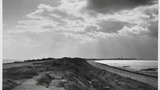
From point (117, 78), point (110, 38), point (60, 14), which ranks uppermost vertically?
point (60, 14)

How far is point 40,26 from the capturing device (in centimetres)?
527

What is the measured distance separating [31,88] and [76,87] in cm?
119

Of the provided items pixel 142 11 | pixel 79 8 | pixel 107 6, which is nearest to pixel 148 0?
pixel 142 11

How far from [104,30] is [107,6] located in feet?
2.24

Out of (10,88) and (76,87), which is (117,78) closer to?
(76,87)

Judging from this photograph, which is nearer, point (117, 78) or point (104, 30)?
point (104, 30)

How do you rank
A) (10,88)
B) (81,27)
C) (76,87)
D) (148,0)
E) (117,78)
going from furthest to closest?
(117,78)
(81,27)
(148,0)
(76,87)
(10,88)

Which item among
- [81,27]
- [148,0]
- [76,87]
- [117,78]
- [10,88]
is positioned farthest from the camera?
[117,78]

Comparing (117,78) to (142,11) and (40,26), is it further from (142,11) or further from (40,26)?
(40,26)

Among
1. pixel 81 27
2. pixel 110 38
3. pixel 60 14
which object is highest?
pixel 60 14

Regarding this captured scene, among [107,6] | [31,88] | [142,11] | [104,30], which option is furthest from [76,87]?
[142,11]

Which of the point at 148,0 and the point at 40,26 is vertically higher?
the point at 148,0

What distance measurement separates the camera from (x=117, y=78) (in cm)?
852

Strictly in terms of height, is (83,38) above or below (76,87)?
above
